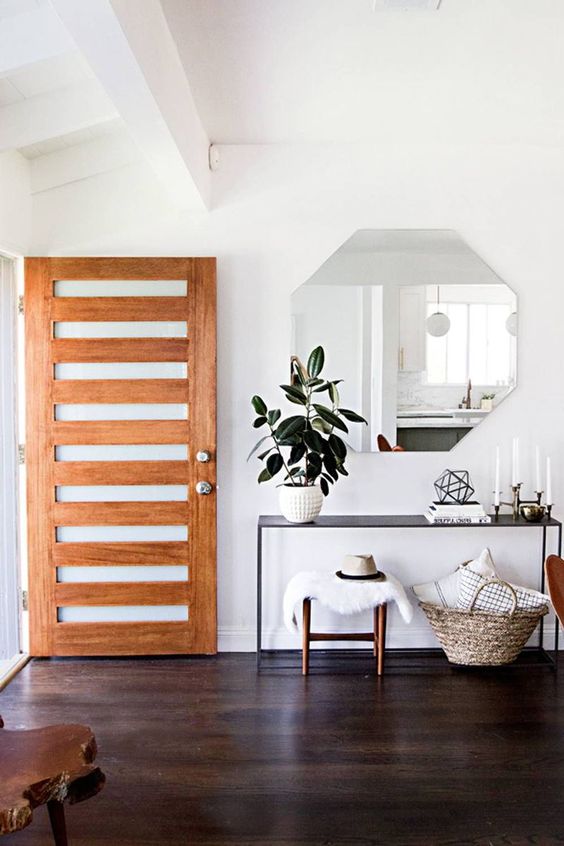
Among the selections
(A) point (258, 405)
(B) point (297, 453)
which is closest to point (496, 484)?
(B) point (297, 453)

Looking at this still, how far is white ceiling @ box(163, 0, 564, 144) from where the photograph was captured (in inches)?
98.3

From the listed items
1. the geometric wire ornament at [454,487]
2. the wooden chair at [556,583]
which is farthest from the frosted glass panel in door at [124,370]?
the wooden chair at [556,583]

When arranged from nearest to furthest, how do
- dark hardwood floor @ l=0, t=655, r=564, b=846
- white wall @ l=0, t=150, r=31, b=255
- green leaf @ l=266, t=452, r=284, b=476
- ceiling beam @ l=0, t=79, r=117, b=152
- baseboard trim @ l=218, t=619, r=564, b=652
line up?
dark hardwood floor @ l=0, t=655, r=564, b=846
ceiling beam @ l=0, t=79, r=117, b=152
white wall @ l=0, t=150, r=31, b=255
green leaf @ l=266, t=452, r=284, b=476
baseboard trim @ l=218, t=619, r=564, b=652

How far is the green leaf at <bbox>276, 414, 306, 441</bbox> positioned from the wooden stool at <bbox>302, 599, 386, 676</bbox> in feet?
2.64

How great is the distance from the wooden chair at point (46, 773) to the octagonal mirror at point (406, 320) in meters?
2.27

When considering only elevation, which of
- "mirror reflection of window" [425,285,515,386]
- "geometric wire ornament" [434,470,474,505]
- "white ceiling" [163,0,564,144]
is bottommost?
"geometric wire ornament" [434,470,474,505]

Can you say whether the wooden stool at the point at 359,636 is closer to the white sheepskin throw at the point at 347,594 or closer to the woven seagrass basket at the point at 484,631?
the white sheepskin throw at the point at 347,594

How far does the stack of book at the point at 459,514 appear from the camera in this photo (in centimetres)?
362

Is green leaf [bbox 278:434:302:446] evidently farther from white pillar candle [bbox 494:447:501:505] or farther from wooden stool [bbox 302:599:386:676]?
white pillar candle [bbox 494:447:501:505]

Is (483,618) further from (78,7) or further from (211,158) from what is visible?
(78,7)

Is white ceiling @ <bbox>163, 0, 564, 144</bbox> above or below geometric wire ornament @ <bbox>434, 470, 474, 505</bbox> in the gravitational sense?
above

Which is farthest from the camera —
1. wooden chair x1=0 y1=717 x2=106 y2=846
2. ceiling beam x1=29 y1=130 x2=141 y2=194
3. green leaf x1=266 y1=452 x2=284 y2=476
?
ceiling beam x1=29 y1=130 x2=141 y2=194

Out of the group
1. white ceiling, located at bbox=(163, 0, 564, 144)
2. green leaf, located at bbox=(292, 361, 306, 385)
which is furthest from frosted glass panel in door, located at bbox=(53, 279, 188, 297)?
white ceiling, located at bbox=(163, 0, 564, 144)

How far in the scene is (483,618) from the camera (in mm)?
3496
